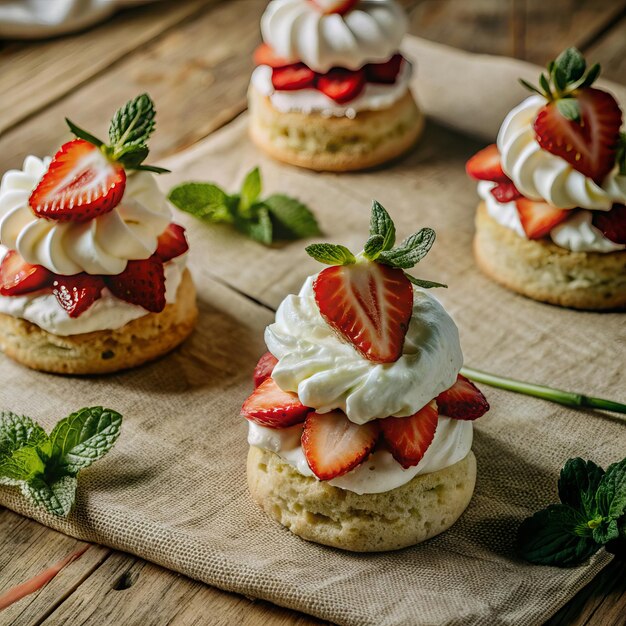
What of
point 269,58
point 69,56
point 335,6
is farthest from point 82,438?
point 69,56

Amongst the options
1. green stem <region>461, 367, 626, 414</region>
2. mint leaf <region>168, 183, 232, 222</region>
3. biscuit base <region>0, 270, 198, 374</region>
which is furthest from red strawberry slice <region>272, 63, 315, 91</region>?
green stem <region>461, 367, 626, 414</region>

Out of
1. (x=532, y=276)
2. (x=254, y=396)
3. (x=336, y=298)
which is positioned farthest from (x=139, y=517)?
(x=532, y=276)

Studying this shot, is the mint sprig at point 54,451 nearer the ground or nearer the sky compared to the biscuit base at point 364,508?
nearer the sky

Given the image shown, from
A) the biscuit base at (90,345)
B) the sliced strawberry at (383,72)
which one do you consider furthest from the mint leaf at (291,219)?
the biscuit base at (90,345)

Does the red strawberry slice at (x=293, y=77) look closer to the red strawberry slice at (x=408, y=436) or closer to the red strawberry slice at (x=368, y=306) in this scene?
the red strawberry slice at (x=368, y=306)

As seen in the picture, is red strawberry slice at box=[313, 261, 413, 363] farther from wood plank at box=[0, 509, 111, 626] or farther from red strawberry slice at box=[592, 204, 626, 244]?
red strawberry slice at box=[592, 204, 626, 244]

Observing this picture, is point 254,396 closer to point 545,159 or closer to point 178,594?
point 178,594
